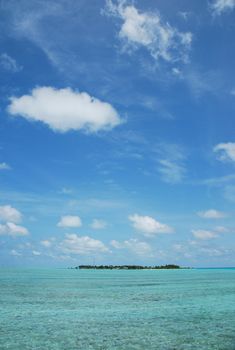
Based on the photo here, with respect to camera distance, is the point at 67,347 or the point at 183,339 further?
the point at 183,339

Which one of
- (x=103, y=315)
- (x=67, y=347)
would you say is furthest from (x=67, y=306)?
(x=67, y=347)

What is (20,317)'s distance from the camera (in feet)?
104

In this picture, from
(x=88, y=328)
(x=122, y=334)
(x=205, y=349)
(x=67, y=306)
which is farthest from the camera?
(x=67, y=306)

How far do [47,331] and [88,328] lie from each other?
3.02m

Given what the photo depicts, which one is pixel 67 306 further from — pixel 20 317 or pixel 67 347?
pixel 67 347

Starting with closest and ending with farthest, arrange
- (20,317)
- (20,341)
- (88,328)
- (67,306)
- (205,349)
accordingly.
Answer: (205,349) → (20,341) → (88,328) → (20,317) → (67,306)

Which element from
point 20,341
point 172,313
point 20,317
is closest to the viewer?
point 20,341

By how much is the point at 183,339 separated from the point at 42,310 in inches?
700

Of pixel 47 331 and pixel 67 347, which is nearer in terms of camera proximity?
pixel 67 347

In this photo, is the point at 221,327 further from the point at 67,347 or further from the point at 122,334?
the point at 67,347

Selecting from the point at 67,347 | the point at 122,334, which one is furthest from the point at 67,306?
the point at 67,347

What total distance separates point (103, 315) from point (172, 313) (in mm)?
6513

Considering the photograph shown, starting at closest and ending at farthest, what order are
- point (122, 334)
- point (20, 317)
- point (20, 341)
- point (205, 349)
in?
point (205, 349) < point (20, 341) < point (122, 334) < point (20, 317)

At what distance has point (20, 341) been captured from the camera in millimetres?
22703
